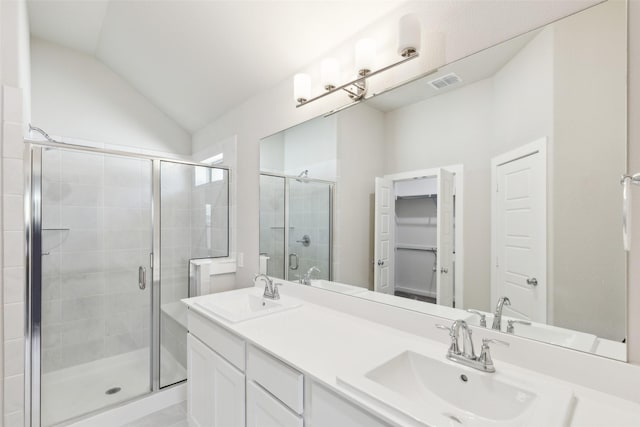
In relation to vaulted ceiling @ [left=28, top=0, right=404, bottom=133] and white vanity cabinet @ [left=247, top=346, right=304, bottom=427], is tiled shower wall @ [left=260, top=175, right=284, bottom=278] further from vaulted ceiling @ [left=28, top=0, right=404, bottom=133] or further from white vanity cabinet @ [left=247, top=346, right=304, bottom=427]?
white vanity cabinet @ [left=247, top=346, right=304, bottom=427]

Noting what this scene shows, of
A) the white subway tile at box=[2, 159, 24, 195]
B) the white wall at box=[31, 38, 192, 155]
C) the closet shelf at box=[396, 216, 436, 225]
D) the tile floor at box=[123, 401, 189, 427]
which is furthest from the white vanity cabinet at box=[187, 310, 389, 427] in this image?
the white wall at box=[31, 38, 192, 155]

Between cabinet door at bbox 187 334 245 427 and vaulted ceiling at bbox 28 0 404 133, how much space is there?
180 centimetres

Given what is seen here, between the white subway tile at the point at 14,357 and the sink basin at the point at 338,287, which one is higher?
the sink basin at the point at 338,287

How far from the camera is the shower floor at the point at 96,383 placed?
1.93 meters

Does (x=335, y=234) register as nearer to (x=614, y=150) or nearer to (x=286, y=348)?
(x=286, y=348)

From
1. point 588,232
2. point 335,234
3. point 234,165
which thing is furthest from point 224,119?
point 588,232

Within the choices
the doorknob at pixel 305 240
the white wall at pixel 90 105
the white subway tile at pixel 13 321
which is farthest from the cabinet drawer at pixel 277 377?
the white wall at pixel 90 105

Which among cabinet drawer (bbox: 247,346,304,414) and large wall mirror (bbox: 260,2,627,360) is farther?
cabinet drawer (bbox: 247,346,304,414)

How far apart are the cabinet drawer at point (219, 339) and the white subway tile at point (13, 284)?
86 centimetres

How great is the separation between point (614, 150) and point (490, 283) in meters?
0.57

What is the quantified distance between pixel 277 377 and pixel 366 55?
145 centimetres

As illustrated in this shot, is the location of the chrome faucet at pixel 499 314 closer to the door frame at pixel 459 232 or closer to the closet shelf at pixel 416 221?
the door frame at pixel 459 232

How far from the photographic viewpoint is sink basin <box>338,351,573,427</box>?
2.44 feet

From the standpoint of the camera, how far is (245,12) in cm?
174
